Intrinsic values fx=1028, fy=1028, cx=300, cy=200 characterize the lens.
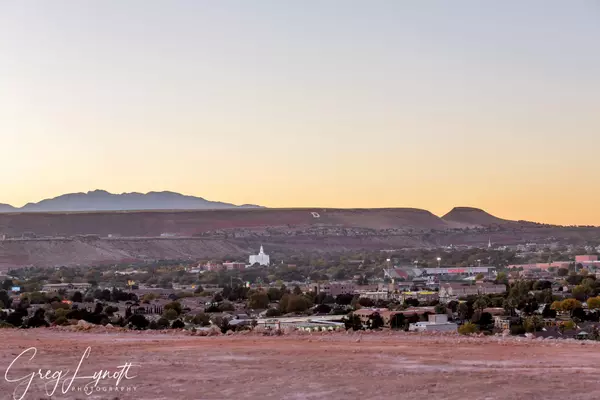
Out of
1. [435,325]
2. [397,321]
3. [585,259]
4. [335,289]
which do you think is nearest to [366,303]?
[335,289]

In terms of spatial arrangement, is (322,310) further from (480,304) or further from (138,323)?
(138,323)

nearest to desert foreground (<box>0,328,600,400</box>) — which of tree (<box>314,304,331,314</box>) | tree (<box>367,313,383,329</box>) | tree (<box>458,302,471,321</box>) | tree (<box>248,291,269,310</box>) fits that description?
tree (<box>367,313,383,329</box>)

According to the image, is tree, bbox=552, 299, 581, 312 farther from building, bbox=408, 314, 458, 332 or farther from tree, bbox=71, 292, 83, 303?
tree, bbox=71, 292, 83, 303

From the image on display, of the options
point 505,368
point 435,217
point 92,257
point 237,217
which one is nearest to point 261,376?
point 505,368

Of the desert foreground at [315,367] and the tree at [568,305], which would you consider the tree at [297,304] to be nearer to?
the tree at [568,305]

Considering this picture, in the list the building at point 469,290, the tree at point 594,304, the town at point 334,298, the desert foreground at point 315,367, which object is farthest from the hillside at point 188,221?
the desert foreground at point 315,367

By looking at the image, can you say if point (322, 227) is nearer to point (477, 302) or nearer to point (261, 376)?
point (477, 302)
